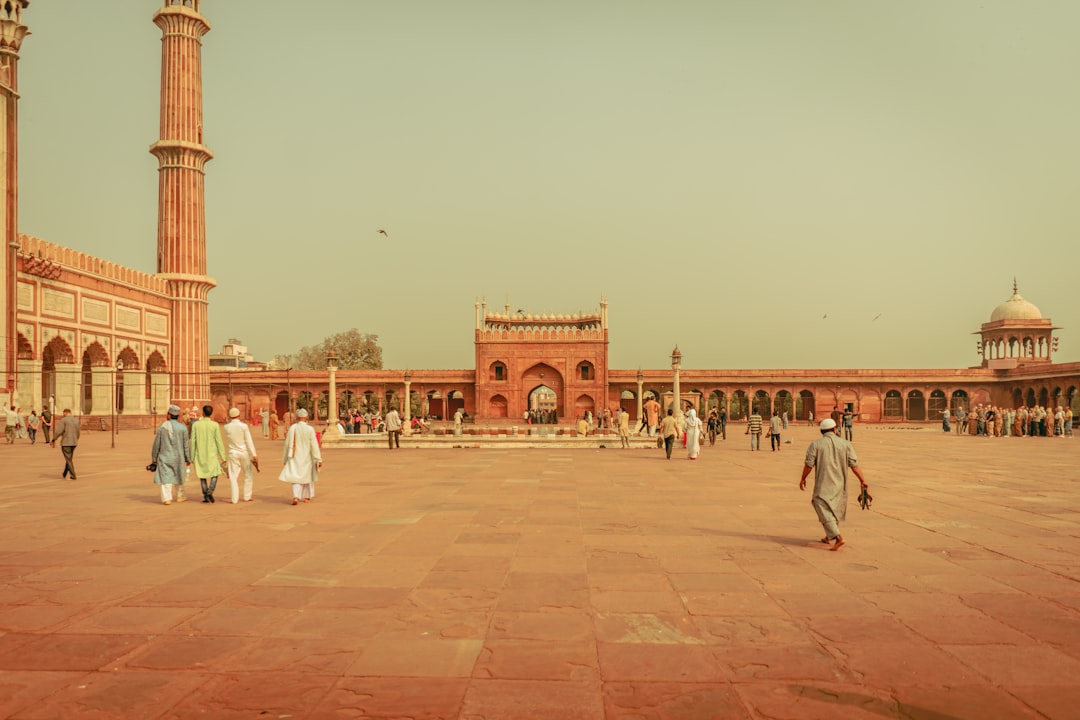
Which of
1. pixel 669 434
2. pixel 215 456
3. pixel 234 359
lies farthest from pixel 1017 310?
pixel 234 359

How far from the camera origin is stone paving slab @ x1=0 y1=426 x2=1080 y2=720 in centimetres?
314

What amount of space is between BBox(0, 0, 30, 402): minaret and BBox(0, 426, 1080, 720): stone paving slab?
20473 millimetres

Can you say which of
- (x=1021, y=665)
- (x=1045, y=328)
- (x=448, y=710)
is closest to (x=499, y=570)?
(x=448, y=710)

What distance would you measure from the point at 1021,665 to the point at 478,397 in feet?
133

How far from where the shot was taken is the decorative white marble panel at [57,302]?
28547mm

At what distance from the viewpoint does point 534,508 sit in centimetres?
854

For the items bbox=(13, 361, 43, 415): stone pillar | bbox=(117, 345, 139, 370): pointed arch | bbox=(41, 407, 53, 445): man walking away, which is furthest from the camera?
bbox=(117, 345, 139, 370): pointed arch

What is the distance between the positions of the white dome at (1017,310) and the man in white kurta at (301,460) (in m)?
52.9

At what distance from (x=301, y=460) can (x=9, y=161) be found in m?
24.5

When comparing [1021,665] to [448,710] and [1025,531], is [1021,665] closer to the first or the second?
[448,710]

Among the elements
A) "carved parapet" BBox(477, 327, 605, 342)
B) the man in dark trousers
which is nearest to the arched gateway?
"carved parapet" BBox(477, 327, 605, 342)

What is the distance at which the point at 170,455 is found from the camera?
8938mm

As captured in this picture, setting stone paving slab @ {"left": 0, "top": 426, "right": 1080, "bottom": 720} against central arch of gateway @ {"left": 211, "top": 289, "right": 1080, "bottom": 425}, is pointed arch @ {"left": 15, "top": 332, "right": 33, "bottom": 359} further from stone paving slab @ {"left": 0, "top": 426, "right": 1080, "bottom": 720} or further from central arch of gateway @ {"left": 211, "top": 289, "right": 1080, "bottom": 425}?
stone paving slab @ {"left": 0, "top": 426, "right": 1080, "bottom": 720}

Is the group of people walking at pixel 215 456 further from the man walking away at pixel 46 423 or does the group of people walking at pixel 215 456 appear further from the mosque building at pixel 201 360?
the man walking away at pixel 46 423
